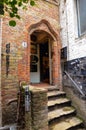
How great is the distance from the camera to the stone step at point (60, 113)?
5215mm

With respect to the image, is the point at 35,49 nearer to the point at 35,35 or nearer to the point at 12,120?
the point at 35,35

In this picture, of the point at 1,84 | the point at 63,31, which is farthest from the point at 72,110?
the point at 63,31

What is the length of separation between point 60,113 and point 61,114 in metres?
0.07

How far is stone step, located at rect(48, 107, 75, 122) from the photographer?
5215 mm

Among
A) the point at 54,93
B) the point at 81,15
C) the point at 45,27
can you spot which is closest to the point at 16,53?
the point at 45,27

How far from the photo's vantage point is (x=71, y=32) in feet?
21.4

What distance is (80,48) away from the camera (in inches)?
235

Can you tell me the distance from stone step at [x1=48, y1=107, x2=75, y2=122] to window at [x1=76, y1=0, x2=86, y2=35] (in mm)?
2632

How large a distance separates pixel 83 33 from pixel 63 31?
132cm

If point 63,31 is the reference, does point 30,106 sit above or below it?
below

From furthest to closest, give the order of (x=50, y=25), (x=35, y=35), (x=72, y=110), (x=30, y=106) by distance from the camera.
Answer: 1. (x=35, y=35)
2. (x=50, y=25)
3. (x=72, y=110)
4. (x=30, y=106)

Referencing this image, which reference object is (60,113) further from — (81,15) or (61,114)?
(81,15)

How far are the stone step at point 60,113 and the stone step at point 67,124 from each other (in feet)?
0.59

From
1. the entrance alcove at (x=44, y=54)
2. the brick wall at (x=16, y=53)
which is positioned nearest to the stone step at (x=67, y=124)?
the brick wall at (x=16, y=53)
